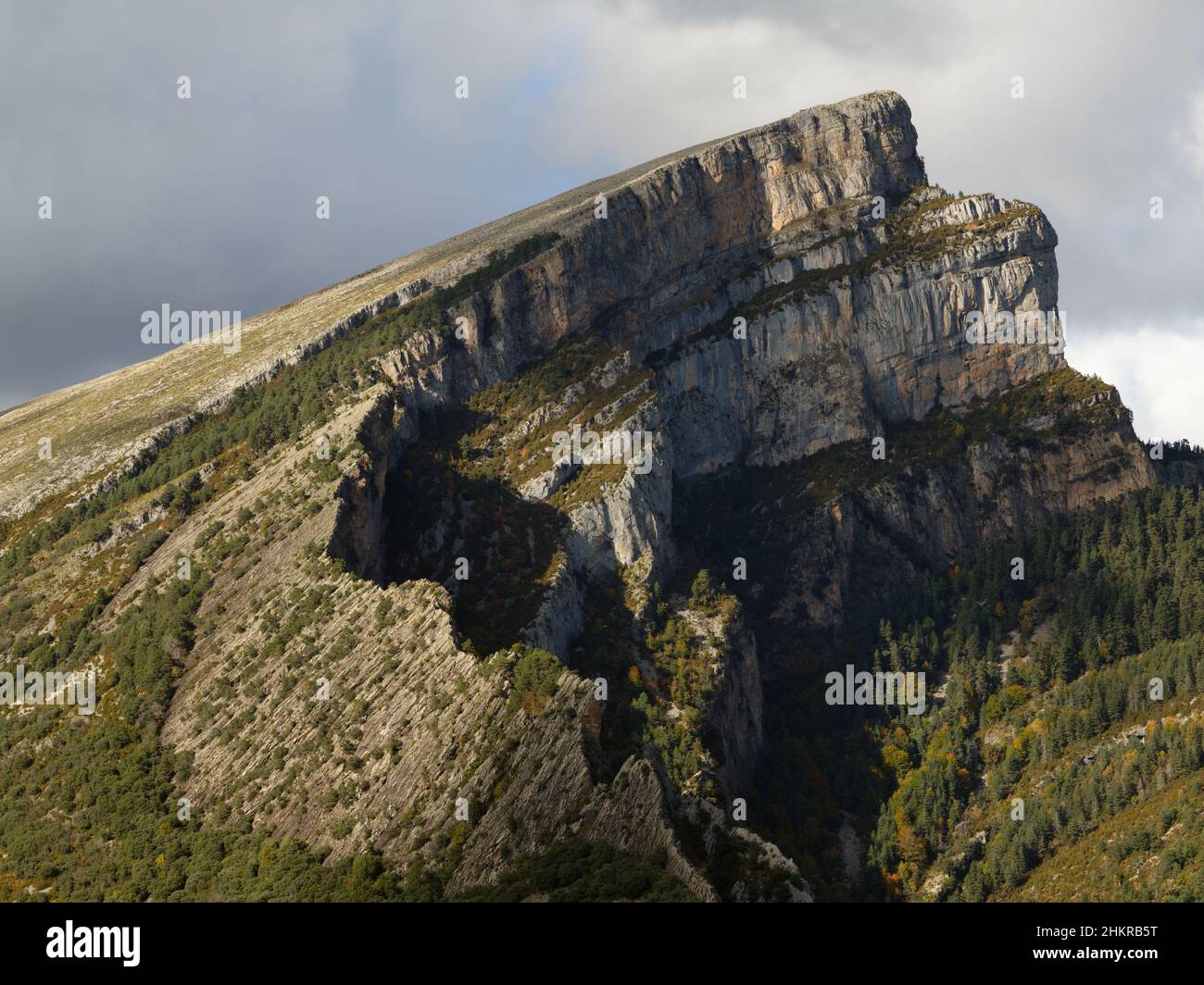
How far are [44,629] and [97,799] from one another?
33.3 meters

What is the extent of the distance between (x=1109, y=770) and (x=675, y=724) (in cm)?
5293

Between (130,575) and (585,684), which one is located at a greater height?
(130,575)

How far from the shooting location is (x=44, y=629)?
7008 inches

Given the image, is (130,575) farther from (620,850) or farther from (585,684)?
(620,850)

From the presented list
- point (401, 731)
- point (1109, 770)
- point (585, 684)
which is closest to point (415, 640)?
point (401, 731)

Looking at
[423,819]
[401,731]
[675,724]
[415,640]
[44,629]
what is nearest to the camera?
[423,819]

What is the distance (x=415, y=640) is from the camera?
158m
